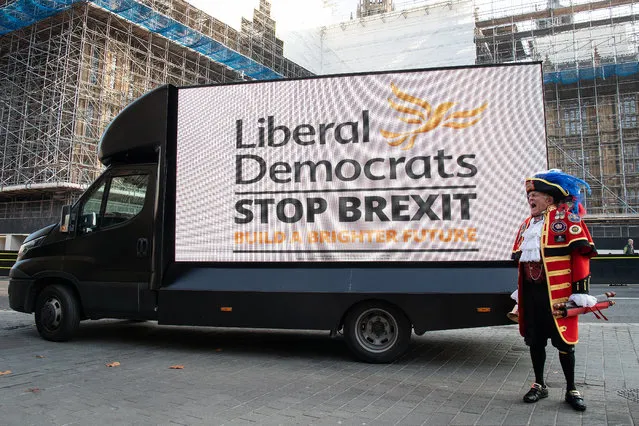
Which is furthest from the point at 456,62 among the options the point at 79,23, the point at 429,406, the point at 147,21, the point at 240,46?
the point at 429,406

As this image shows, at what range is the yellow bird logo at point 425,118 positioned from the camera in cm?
539

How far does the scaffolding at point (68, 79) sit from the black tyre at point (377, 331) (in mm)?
27188

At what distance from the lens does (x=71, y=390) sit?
4.26 m

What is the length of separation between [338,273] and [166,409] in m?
2.33

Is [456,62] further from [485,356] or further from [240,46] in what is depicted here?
[485,356]

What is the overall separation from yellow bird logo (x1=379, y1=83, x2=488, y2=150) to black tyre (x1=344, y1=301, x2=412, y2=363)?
1.87 m

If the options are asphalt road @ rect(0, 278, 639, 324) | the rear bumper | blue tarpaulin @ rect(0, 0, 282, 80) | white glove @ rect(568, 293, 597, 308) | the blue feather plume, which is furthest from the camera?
blue tarpaulin @ rect(0, 0, 282, 80)

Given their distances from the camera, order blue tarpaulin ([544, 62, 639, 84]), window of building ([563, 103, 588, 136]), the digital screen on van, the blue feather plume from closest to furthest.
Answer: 1. the blue feather plume
2. the digital screen on van
3. blue tarpaulin ([544, 62, 639, 84])
4. window of building ([563, 103, 588, 136])

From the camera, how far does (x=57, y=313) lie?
251 inches

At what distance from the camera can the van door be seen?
6.02 metres

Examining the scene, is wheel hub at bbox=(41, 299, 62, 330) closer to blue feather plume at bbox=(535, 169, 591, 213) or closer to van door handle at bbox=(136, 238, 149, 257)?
van door handle at bbox=(136, 238, 149, 257)

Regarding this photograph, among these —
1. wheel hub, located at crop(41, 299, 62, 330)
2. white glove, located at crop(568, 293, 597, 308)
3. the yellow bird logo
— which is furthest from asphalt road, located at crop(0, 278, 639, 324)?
white glove, located at crop(568, 293, 597, 308)

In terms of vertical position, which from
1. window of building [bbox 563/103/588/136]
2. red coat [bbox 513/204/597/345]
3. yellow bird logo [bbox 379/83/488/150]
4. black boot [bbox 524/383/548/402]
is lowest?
black boot [bbox 524/383/548/402]

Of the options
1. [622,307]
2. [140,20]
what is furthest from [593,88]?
[140,20]
